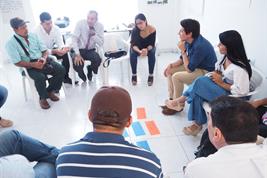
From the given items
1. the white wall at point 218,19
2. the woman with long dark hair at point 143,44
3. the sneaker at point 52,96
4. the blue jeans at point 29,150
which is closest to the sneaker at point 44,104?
the sneaker at point 52,96

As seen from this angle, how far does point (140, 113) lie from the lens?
2920mm

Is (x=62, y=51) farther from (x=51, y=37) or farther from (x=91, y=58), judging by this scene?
(x=91, y=58)

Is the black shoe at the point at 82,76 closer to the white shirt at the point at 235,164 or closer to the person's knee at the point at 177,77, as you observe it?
the person's knee at the point at 177,77

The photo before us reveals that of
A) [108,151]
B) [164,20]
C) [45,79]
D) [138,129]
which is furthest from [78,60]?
[108,151]

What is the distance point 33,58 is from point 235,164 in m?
2.83

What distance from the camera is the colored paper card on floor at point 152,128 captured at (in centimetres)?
253

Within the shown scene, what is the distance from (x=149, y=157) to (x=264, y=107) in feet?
4.33

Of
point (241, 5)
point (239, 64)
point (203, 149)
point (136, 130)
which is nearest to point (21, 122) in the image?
point (136, 130)

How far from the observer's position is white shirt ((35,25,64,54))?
3.45m

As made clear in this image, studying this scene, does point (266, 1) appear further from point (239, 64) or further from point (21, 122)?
point (21, 122)

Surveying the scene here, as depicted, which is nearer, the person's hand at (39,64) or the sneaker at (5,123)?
the sneaker at (5,123)

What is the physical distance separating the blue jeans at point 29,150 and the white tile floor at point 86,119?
0.87m

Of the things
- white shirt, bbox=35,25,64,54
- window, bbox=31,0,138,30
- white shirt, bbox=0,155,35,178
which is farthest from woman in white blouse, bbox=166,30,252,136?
window, bbox=31,0,138,30

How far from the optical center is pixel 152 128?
2.61m
